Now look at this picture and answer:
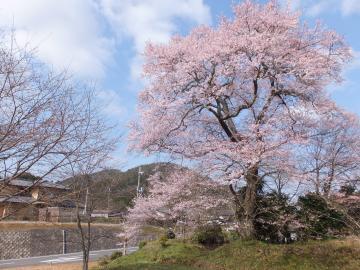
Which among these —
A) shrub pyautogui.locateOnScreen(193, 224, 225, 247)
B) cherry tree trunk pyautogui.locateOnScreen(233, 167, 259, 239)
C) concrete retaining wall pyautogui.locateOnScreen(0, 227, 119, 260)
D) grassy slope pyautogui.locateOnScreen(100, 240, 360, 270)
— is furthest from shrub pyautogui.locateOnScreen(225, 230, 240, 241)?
concrete retaining wall pyautogui.locateOnScreen(0, 227, 119, 260)

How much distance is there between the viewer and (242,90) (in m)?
18.6

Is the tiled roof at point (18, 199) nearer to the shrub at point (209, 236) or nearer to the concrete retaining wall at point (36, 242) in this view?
the shrub at point (209, 236)

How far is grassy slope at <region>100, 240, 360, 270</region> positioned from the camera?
13.5 meters

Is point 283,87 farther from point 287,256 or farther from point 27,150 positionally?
point 27,150

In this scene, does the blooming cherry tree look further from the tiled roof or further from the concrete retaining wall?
the concrete retaining wall

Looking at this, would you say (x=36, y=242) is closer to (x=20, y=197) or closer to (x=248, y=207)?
(x=248, y=207)

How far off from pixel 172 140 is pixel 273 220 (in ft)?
16.7

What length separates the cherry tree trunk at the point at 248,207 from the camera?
16859 mm

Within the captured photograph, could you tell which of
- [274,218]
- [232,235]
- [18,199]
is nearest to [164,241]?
[232,235]

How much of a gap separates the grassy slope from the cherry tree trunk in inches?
28.6

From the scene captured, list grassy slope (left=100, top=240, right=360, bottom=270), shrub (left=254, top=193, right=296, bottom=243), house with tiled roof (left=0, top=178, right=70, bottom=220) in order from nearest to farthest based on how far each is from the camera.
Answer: house with tiled roof (left=0, top=178, right=70, bottom=220), grassy slope (left=100, top=240, right=360, bottom=270), shrub (left=254, top=193, right=296, bottom=243)

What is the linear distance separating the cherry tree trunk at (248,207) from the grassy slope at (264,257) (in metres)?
0.73

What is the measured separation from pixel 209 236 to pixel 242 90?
253 inches

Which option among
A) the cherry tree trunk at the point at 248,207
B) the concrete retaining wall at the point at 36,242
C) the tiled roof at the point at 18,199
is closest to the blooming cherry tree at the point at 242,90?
the cherry tree trunk at the point at 248,207
